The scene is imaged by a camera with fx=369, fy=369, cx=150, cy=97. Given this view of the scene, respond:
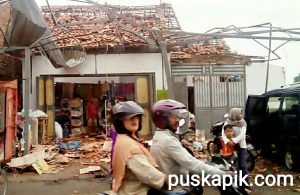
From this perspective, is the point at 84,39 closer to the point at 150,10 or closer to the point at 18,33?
the point at 150,10

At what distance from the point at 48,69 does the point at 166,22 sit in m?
4.84

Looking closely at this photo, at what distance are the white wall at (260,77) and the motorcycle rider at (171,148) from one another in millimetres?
15331

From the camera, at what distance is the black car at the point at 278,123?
7738mm

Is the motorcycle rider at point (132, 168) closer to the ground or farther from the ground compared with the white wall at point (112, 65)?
closer to the ground

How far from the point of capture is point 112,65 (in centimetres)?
1328

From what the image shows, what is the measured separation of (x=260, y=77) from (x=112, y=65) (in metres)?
8.45

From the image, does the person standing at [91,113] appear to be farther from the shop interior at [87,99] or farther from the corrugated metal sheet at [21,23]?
the corrugated metal sheet at [21,23]

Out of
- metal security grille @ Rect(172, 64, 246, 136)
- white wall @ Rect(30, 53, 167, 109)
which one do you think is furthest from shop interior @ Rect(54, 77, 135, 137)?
metal security grille @ Rect(172, 64, 246, 136)

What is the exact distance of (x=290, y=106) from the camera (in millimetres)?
8188

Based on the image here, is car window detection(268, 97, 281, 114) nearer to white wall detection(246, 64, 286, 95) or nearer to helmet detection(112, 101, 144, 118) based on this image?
helmet detection(112, 101, 144, 118)

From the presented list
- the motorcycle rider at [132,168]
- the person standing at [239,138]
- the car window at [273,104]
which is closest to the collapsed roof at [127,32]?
the car window at [273,104]

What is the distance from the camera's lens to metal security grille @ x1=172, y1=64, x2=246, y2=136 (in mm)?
12812

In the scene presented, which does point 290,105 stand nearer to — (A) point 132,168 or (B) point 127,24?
(B) point 127,24

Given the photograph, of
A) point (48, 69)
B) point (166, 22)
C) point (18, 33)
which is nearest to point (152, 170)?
point (18, 33)
